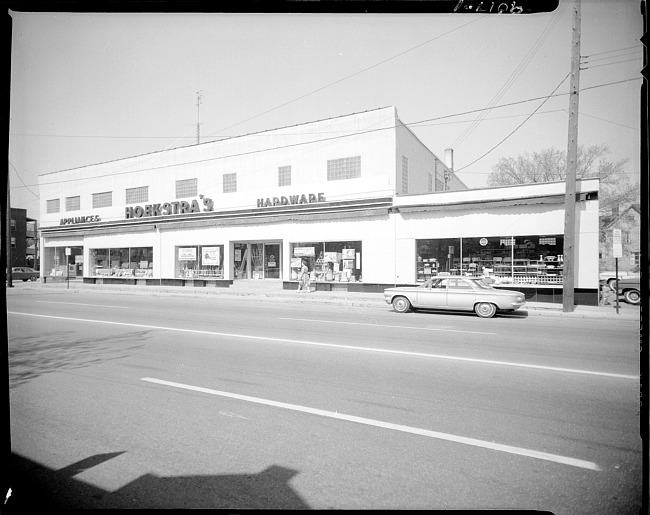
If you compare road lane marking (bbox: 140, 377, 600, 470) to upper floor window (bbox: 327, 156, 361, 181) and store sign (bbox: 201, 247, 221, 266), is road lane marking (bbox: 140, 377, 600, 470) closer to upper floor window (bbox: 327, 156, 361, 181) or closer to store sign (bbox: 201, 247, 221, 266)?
upper floor window (bbox: 327, 156, 361, 181)

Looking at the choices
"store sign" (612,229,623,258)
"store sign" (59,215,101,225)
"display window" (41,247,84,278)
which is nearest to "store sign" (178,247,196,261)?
"store sign" (59,215,101,225)

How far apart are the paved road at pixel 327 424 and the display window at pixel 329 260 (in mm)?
12409

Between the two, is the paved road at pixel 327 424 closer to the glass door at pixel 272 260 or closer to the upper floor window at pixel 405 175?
the upper floor window at pixel 405 175

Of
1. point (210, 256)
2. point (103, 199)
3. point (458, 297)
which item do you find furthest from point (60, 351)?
point (103, 199)

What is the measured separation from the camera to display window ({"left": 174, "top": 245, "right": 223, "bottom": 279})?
25141 millimetres

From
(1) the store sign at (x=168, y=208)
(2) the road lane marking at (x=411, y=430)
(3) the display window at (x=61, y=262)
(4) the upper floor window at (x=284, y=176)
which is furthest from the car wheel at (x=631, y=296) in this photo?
(3) the display window at (x=61, y=262)

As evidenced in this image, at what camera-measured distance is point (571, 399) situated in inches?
179

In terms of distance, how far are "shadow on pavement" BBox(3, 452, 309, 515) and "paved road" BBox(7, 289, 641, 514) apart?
0.5 inches

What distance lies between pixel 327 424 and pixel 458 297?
33.9 ft

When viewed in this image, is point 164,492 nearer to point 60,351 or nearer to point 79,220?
point 60,351

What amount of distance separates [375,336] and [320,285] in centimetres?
1269

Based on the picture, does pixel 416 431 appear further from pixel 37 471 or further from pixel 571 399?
pixel 37 471

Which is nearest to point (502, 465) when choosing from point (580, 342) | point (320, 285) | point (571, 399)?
point (571, 399)

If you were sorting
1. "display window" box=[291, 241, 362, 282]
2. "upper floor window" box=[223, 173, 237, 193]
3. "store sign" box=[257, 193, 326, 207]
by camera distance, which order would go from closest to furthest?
1. "display window" box=[291, 241, 362, 282]
2. "store sign" box=[257, 193, 326, 207]
3. "upper floor window" box=[223, 173, 237, 193]
